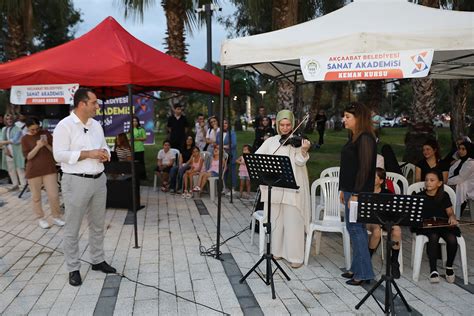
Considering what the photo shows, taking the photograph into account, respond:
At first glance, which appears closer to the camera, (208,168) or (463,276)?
(463,276)

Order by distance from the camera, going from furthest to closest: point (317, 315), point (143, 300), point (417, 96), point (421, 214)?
1. point (417, 96)
2. point (143, 300)
3. point (317, 315)
4. point (421, 214)

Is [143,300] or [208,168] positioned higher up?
[208,168]

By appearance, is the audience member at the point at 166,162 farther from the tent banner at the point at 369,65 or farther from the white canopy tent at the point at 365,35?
the tent banner at the point at 369,65

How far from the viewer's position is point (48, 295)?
390 cm

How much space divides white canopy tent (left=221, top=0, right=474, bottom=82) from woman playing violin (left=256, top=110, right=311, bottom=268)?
741 mm

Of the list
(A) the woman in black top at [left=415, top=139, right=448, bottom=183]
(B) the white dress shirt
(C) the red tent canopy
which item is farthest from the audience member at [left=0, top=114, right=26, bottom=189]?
(A) the woman in black top at [left=415, top=139, right=448, bottom=183]

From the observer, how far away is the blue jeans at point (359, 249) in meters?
3.96

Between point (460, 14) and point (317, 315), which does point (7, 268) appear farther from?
point (460, 14)

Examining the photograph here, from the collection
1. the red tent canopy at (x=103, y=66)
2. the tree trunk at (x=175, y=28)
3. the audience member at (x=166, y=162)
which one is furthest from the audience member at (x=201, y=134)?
the red tent canopy at (x=103, y=66)

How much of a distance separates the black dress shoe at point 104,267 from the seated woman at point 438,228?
332cm

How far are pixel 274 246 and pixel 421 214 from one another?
6.47 ft

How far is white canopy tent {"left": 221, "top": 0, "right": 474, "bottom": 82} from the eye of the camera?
12.4 ft

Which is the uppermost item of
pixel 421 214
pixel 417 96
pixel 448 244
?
pixel 417 96

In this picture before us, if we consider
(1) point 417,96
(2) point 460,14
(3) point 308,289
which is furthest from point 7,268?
(1) point 417,96
